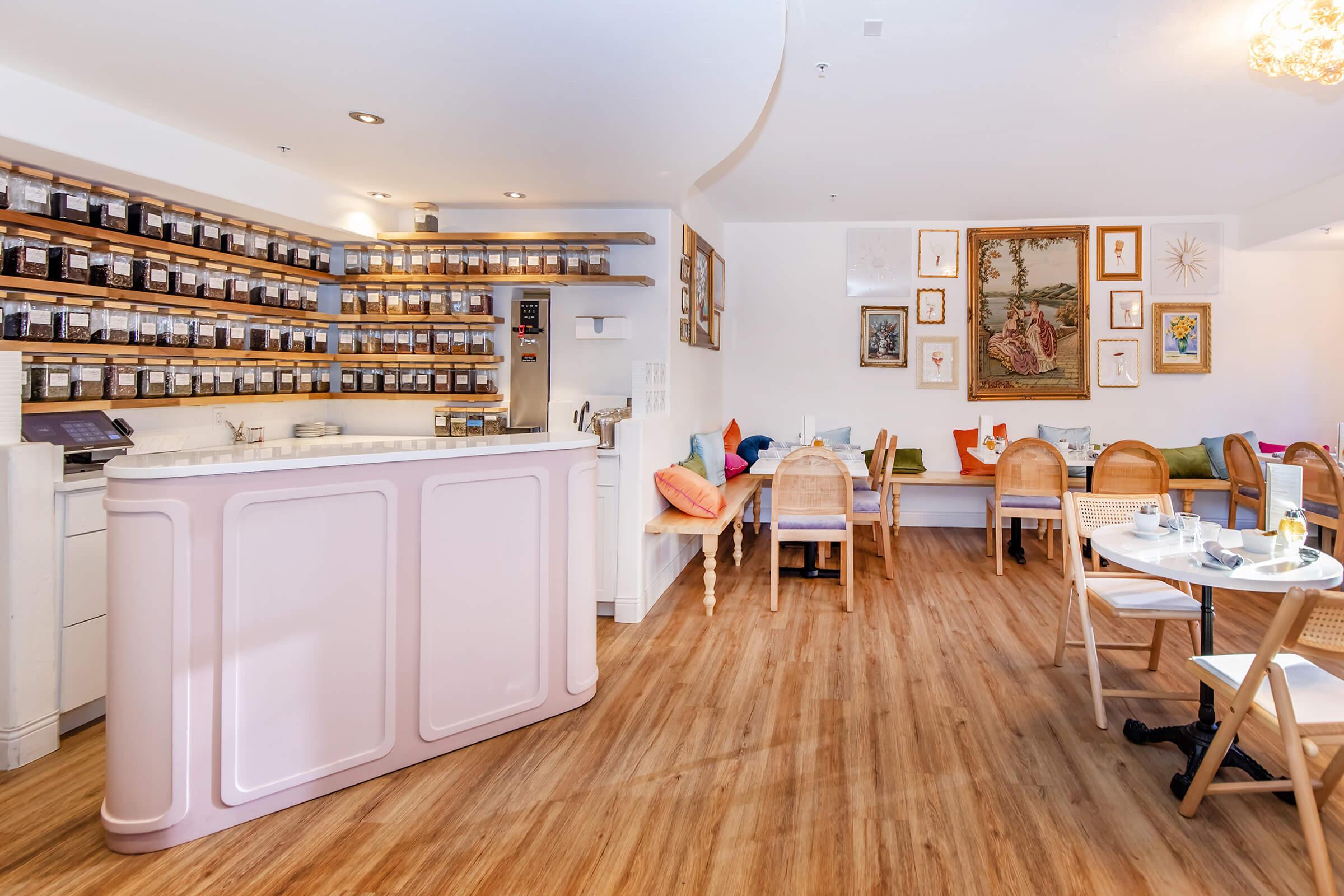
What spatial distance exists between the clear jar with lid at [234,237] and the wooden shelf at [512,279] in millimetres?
823

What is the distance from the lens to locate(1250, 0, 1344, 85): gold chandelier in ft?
9.30

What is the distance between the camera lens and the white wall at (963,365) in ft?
22.1

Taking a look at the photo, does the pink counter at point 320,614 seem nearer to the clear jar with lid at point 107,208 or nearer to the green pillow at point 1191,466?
the clear jar with lid at point 107,208

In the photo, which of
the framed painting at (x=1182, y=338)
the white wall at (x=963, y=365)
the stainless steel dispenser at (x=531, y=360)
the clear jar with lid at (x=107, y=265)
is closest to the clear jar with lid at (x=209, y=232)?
the clear jar with lid at (x=107, y=265)

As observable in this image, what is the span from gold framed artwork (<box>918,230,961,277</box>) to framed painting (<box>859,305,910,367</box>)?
17.4 inches

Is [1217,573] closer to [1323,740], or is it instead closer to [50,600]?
[1323,740]

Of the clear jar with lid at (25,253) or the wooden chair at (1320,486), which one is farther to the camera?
the wooden chair at (1320,486)

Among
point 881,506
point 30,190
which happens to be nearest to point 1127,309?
point 881,506

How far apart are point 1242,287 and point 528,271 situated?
6.43 metres

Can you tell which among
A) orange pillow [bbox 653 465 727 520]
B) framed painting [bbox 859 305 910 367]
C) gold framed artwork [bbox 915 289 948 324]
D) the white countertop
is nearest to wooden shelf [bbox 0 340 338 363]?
the white countertop

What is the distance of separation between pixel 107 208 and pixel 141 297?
0.42m

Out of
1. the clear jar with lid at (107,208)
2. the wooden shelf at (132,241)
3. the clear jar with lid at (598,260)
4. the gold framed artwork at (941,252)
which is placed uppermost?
the gold framed artwork at (941,252)

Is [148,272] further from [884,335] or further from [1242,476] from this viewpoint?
[1242,476]

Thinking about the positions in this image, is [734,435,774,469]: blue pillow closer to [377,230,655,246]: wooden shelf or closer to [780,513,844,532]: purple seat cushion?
[780,513,844,532]: purple seat cushion
